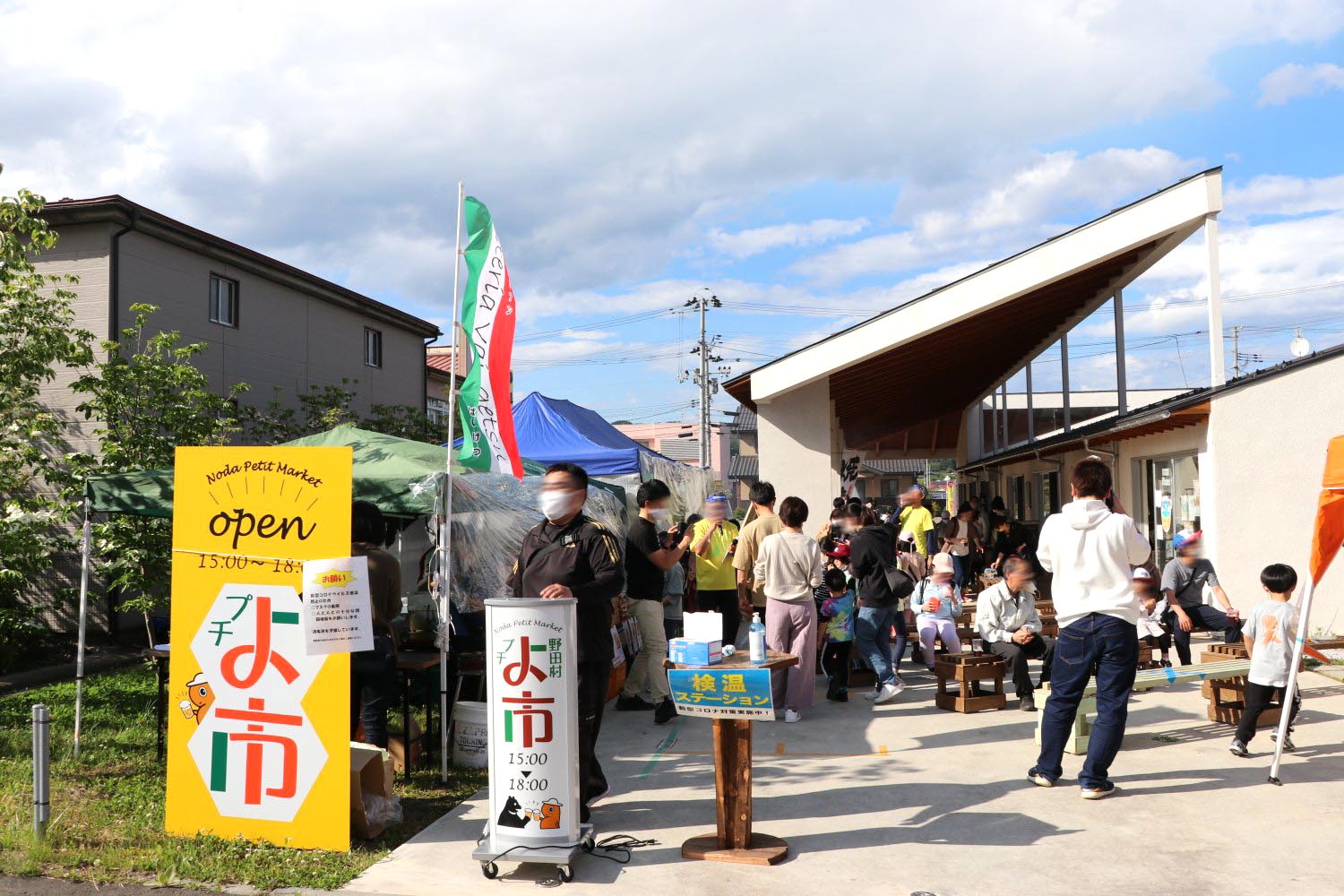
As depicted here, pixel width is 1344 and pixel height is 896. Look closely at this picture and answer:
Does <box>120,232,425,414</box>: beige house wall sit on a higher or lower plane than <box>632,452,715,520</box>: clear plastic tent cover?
higher

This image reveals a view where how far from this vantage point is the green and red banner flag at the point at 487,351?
240 inches

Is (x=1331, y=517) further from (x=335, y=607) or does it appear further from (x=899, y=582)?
(x=335, y=607)

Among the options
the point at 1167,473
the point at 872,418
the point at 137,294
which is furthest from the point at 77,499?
the point at 872,418

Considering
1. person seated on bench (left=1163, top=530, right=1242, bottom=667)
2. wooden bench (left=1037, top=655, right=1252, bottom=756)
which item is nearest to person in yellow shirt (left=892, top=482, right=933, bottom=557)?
person seated on bench (left=1163, top=530, right=1242, bottom=667)

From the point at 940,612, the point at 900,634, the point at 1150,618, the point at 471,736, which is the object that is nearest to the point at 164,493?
the point at 471,736

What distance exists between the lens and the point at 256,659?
4.84 meters

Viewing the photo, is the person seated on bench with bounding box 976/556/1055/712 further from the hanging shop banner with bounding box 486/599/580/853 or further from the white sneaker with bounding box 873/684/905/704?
the hanging shop banner with bounding box 486/599/580/853

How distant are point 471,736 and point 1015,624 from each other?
4.47 meters

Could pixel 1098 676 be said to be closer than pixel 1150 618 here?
Yes

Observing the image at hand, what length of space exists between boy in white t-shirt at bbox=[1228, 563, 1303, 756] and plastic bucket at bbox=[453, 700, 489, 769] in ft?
16.1

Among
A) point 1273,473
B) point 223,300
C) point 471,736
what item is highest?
point 223,300

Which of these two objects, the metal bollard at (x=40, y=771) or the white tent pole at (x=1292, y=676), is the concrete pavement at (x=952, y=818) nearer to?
the white tent pole at (x=1292, y=676)

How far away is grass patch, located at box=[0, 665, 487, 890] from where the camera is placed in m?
4.48

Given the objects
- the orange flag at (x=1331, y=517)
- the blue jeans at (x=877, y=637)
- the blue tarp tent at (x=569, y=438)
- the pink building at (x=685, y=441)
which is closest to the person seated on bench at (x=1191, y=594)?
the blue jeans at (x=877, y=637)
